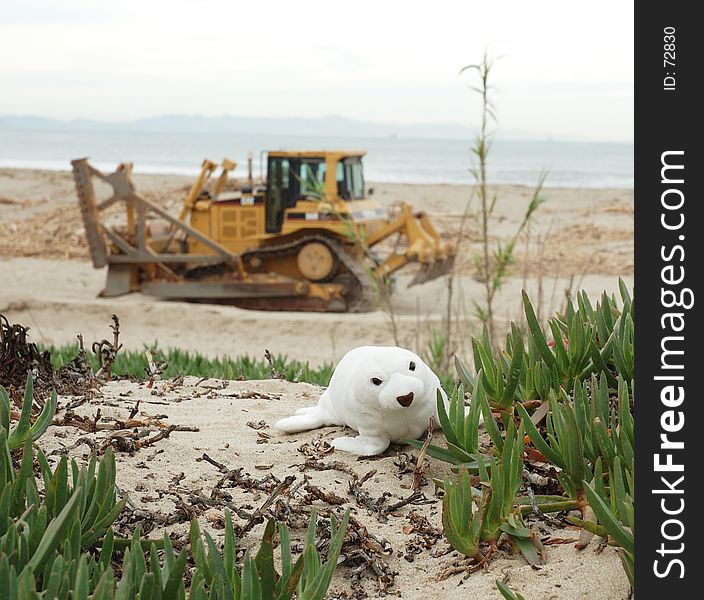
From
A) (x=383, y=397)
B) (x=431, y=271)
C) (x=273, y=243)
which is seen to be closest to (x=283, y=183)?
(x=273, y=243)

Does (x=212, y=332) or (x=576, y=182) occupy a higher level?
(x=576, y=182)

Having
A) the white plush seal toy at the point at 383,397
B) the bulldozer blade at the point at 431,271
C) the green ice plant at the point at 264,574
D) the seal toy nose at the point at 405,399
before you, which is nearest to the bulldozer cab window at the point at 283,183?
the bulldozer blade at the point at 431,271

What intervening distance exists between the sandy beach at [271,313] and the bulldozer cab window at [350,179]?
1.70 m

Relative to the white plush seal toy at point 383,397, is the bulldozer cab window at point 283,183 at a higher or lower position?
higher

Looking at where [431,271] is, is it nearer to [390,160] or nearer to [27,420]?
[27,420]

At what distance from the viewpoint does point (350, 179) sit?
13.6m

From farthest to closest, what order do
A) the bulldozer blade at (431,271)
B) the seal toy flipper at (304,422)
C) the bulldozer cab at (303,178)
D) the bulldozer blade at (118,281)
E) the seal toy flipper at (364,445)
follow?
the bulldozer blade at (118,281) → the bulldozer blade at (431,271) → the bulldozer cab at (303,178) → the seal toy flipper at (304,422) → the seal toy flipper at (364,445)

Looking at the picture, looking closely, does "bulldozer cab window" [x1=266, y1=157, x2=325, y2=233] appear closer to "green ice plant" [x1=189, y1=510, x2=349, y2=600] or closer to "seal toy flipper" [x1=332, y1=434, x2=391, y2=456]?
"seal toy flipper" [x1=332, y1=434, x2=391, y2=456]

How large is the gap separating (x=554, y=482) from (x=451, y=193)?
28149 millimetres

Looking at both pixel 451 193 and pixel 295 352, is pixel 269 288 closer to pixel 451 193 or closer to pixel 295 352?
pixel 295 352

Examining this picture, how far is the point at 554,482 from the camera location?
2.90 meters

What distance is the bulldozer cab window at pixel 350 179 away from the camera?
527 inches

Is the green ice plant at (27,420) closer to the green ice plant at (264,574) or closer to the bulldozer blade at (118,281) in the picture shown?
the green ice plant at (264,574)
